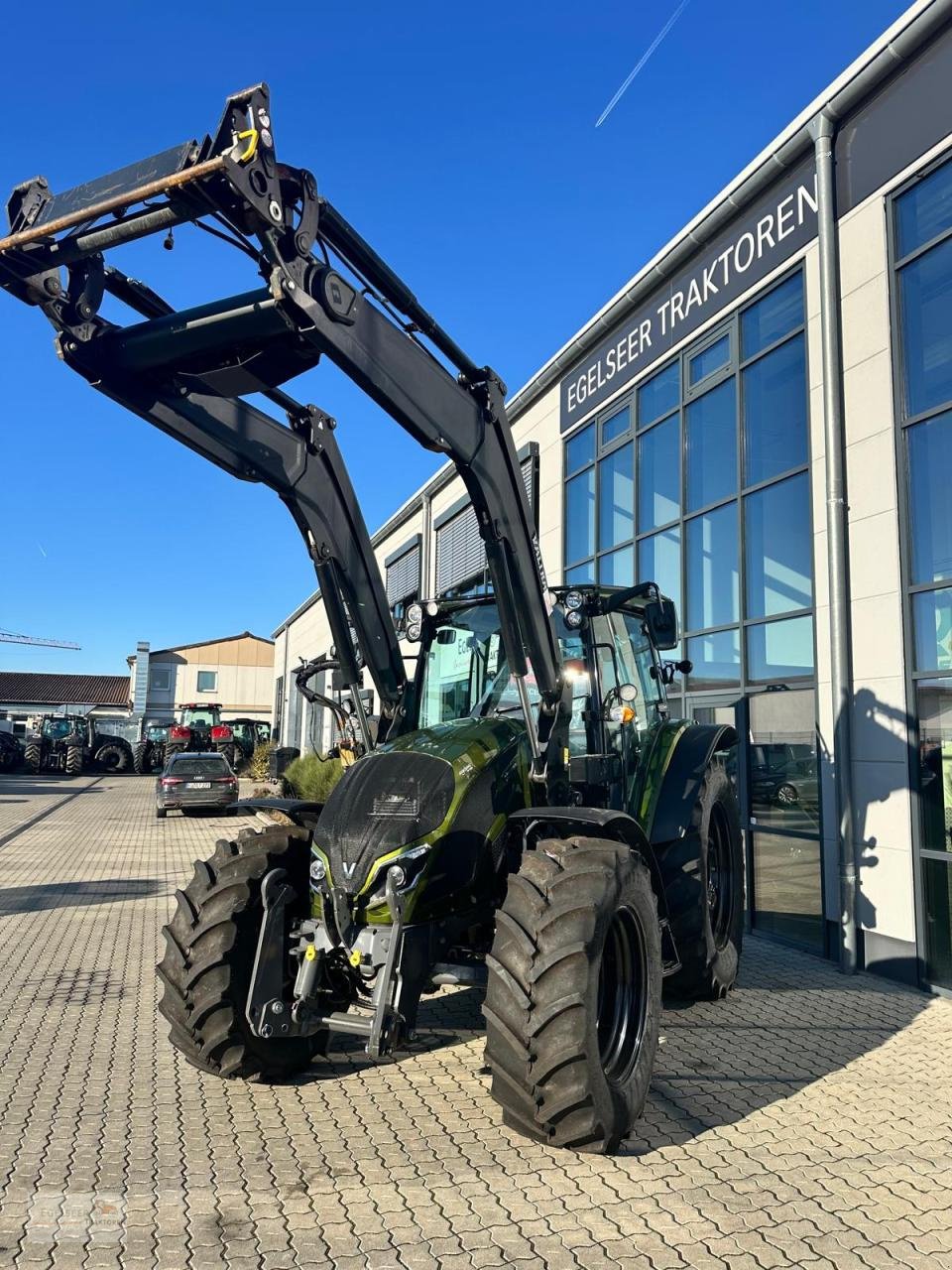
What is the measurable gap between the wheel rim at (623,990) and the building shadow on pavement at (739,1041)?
0.38 meters

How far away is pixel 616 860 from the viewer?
14.5ft

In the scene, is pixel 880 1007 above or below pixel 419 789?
below

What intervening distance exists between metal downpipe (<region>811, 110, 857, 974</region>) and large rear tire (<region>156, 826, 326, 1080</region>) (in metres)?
4.56

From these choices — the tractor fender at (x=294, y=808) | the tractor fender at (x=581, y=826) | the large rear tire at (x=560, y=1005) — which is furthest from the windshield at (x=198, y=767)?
the large rear tire at (x=560, y=1005)

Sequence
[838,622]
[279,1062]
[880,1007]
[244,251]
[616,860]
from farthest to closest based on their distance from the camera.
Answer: [838,622]
[880,1007]
[279,1062]
[616,860]
[244,251]

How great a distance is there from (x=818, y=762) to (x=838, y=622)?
1.22 meters

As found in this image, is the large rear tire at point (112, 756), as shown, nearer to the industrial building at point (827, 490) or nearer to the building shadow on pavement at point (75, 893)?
the building shadow on pavement at point (75, 893)

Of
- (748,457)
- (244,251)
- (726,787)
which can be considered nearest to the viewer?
(244,251)

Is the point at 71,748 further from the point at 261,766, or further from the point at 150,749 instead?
the point at 261,766

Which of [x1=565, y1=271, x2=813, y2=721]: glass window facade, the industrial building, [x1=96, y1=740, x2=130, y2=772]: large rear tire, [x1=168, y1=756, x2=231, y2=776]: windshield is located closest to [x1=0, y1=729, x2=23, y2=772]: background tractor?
[x1=96, y1=740, x2=130, y2=772]: large rear tire

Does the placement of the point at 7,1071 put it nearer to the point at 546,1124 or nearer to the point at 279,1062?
the point at 279,1062

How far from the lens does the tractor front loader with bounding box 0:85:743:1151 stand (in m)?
3.98

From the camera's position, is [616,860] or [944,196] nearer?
[616,860]

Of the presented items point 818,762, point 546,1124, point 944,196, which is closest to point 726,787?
point 818,762
